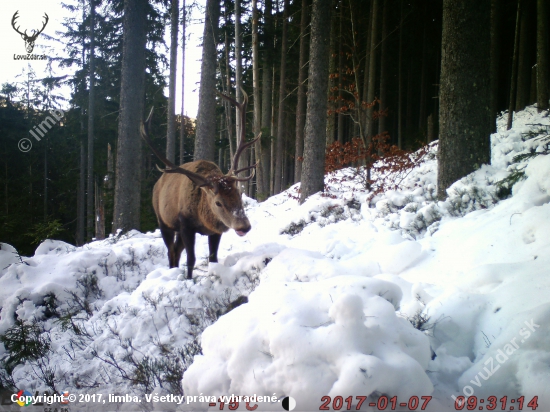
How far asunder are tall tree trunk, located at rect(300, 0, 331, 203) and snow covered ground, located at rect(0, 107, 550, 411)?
2433 millimetres

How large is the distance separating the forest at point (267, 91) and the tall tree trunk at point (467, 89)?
2cm

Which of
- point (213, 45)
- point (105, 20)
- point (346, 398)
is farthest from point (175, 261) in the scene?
point (105, 20)

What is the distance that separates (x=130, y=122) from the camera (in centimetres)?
911

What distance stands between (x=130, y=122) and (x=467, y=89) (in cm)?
818

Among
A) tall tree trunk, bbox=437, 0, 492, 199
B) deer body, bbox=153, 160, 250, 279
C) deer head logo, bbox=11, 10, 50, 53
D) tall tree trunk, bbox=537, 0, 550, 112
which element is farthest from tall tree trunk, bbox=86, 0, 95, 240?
tall tree trunk, bbox=537, 0, 550, 112

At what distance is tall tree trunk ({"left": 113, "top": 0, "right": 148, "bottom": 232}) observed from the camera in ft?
29.7

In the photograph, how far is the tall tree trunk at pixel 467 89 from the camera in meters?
5.20

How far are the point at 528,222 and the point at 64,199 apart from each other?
96.1 feet

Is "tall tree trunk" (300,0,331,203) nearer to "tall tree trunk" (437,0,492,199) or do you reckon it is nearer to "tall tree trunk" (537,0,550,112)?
"tall tree trunk" (437,0,492,199)

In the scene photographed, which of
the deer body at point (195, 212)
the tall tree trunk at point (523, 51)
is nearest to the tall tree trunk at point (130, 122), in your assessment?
the deer body at point (195, 212)

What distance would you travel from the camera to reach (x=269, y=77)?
18188mm

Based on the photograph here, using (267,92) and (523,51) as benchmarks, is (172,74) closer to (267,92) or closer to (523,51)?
Answer: (267,92)

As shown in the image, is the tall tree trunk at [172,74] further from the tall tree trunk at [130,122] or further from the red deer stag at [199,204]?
the red deer stag at [199,204]

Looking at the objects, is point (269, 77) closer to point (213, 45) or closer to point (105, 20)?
point (213, 45)
